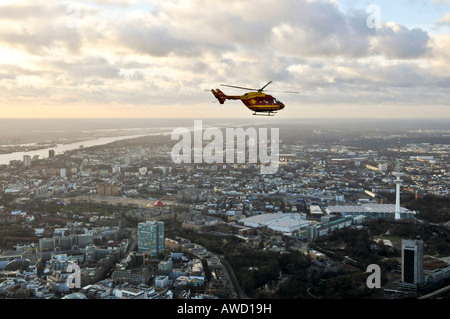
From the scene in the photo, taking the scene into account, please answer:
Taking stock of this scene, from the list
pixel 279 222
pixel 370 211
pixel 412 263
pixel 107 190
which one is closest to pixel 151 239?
pixel 279 222

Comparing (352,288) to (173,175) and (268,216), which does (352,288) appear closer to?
(268,216)

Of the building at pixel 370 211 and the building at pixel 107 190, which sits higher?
the building at pixel 107 190

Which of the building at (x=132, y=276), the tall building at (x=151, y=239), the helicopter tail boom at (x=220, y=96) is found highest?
the helicopter tail boom at (x=220, y=96)

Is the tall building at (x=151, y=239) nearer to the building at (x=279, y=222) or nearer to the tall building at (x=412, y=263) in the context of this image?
the building at (x=279, y=222)

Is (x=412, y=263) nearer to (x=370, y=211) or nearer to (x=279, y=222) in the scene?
(x=279, y=222)

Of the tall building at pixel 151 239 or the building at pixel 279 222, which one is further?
the building at pixel 279 222

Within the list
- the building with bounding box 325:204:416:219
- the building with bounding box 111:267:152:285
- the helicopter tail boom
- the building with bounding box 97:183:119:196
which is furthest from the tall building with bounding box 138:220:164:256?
the building with bounding box 97:183:119:196

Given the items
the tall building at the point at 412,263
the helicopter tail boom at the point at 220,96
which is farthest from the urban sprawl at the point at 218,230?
the helicopter tail boom at the point at 220,96
